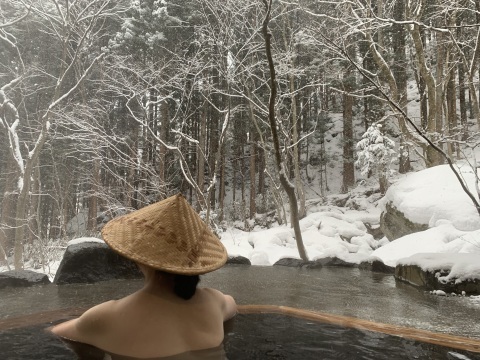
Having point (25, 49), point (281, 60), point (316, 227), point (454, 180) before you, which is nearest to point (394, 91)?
point (454, 180)

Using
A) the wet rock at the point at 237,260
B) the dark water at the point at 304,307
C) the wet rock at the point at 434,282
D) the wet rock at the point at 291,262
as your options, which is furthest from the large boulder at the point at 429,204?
the wet rock at the point at 237,260

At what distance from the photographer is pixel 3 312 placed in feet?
11.6

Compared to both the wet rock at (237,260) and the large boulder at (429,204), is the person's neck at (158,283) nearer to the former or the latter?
the large boulder at (429,204)

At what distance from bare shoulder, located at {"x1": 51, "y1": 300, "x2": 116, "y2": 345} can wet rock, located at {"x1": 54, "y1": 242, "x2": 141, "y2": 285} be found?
4.43 m

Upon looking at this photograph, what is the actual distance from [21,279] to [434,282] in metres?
6.12

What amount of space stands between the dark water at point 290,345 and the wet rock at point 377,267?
557 cm

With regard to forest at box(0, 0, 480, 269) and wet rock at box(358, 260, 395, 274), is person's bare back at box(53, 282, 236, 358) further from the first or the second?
forest at box(0, 0, 480, 269)

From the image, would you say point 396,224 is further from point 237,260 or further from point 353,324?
point 353,324

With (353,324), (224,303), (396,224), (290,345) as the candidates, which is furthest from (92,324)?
(396,224)

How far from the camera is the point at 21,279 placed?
5613mm

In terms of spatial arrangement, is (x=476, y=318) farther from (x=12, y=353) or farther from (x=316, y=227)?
(x=316, y=227)

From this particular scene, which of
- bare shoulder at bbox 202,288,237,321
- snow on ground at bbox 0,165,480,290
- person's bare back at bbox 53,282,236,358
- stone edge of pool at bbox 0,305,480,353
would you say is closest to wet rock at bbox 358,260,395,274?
snow on ground at bbox 0,165,480,290

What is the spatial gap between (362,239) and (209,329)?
39.4 feet

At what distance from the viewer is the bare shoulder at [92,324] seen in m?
1.44
